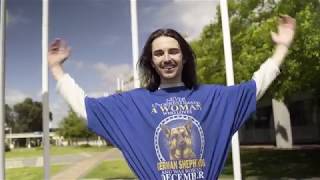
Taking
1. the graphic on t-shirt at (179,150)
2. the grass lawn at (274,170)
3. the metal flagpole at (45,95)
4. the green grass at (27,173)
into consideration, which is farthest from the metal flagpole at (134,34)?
the green grass at (27,173)

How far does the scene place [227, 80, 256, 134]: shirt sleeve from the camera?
1930 millimetres

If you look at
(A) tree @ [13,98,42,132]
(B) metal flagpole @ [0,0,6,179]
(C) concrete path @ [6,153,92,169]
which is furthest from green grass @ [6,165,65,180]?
(A) tree @ [13,98,42,132]

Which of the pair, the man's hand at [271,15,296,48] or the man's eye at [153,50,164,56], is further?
the man's hand at [271,15,296,48]

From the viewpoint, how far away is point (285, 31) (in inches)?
84.1

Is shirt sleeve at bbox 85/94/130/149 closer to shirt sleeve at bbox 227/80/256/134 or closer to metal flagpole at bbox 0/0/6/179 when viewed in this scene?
shirt sleeve at bbox 227/80/256/134

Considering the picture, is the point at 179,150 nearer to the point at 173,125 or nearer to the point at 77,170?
the point at 173,125

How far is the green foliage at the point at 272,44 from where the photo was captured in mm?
9664

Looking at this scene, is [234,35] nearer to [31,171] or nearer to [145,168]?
[31,171]

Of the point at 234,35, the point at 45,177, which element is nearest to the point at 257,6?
the point at 234,35

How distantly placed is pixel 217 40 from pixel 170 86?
38.1 ft

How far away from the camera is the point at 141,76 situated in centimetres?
206

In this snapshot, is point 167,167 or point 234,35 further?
point 234,35

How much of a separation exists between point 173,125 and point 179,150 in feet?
0.29

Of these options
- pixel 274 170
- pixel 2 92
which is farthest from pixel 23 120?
pixel 2 92
